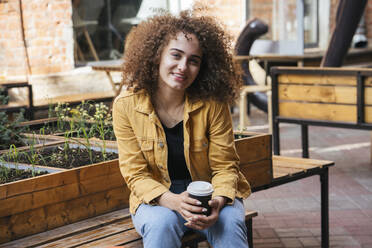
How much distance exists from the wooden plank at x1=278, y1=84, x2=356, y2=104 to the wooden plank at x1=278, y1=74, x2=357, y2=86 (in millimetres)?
38

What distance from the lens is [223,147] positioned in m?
2.63

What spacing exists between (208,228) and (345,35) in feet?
15.3

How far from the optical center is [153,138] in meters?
2.56

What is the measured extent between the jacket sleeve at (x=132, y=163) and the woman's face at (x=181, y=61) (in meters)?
0.24

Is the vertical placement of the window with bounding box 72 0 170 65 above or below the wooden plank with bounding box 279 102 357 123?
above

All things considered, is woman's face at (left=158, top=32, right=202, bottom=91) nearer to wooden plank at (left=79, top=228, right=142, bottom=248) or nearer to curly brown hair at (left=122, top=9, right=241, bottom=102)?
curly brown hair at (left=122, top=9, right=241, bottom=102)

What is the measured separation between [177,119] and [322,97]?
2.65 meters

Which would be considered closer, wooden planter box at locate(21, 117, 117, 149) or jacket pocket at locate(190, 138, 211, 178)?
jacket pocket at locate(190, 138, 211, 178)

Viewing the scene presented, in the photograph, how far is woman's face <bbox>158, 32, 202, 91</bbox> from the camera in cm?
254

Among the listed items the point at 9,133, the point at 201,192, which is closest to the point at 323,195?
the point at 201,192

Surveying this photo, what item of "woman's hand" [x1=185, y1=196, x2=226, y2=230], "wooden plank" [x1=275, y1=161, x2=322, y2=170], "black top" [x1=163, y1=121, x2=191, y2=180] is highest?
"black top" [x1=163, y1=121, x2=191, y2=180]

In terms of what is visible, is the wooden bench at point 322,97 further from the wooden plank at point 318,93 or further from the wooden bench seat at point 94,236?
the wooden bench seat at point 94,236

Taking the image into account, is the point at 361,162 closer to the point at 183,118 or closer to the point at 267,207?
the point at 267,207

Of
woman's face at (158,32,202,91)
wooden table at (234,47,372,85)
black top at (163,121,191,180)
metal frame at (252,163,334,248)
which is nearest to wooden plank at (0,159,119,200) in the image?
black top at (163,121,191,180)
